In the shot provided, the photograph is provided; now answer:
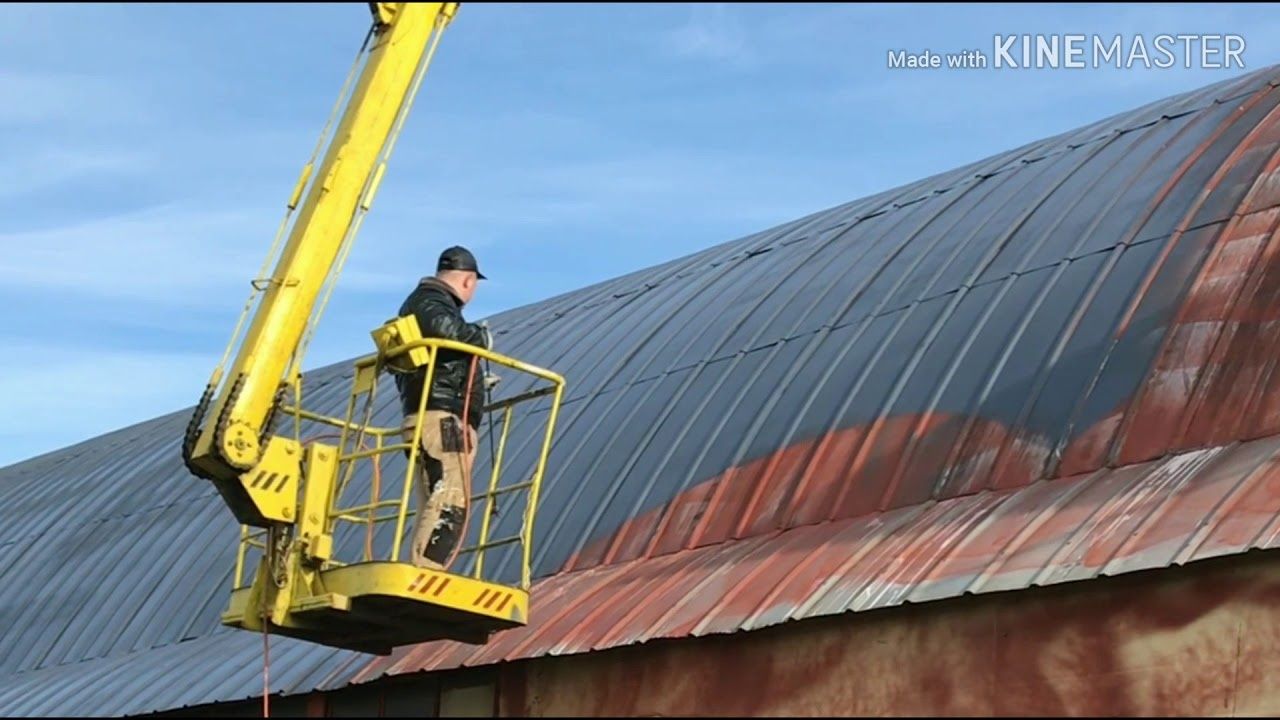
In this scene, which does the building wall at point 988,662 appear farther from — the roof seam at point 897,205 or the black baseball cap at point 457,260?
the roof seam at point 897,205

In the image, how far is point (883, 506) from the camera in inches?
554

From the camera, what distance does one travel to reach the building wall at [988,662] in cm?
1084

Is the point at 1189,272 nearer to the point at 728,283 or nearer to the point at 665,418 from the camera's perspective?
the point at 665,418

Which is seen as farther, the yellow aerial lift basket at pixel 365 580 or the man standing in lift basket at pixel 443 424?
the man standing in lift basket at pixel 443 424

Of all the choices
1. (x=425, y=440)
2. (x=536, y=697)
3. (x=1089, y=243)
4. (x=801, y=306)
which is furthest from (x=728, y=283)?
(x=425, y=440)

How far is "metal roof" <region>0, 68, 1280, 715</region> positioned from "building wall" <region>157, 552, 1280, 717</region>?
0.85 ft

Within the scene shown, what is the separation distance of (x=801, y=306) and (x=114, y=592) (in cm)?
980

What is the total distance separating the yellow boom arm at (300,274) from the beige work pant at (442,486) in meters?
0.96

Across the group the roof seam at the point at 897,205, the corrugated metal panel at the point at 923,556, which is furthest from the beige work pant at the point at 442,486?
the roof seam at the point at 897,205

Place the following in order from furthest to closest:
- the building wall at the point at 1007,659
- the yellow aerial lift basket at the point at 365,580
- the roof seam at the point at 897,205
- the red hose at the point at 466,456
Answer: the roof seam at the point at 897,205 < the red hose at the point at 466,456 < the yellow aerial lift basket at the point at 365,580 < the building wall at the point at 1007,659

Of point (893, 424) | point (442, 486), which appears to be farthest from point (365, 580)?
point (893, 424)

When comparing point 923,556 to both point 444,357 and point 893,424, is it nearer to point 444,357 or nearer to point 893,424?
point 893,424

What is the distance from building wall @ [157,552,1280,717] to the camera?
10836 mm

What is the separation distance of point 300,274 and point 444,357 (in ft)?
4.53
